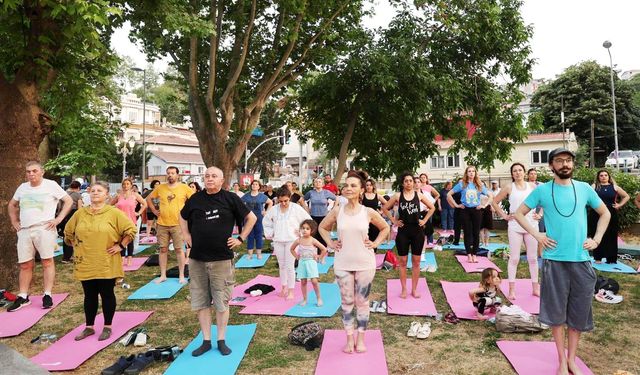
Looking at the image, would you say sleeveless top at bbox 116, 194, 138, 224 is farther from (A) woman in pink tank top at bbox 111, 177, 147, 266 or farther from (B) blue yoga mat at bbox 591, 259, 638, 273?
(B) blue yoga mat at bbox 591, 259, 638, 273

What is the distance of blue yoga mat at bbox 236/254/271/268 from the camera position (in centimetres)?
977

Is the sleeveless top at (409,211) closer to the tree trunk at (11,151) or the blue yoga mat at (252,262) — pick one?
the blue yoga mat at (252,262)

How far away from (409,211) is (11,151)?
7.01 meters

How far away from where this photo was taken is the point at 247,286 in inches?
312

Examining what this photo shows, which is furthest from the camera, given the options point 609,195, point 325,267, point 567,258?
point 325,267

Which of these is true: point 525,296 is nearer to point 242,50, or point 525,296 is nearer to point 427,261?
point 427,261

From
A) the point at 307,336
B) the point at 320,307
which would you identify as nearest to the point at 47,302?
the point at 320,307

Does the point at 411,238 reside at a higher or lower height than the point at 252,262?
higher

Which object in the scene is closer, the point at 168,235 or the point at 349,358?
the point at 349,358

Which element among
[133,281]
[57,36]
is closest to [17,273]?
[133,281]

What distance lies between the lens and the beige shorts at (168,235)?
7.78m

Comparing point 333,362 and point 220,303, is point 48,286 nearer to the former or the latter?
point 220,303

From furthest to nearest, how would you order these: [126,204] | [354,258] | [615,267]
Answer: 1. [126,204]
2. [615,267]
3. [354,258]

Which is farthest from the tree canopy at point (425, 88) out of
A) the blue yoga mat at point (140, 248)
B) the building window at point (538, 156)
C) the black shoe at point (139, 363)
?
the building window at point (538, 156)
